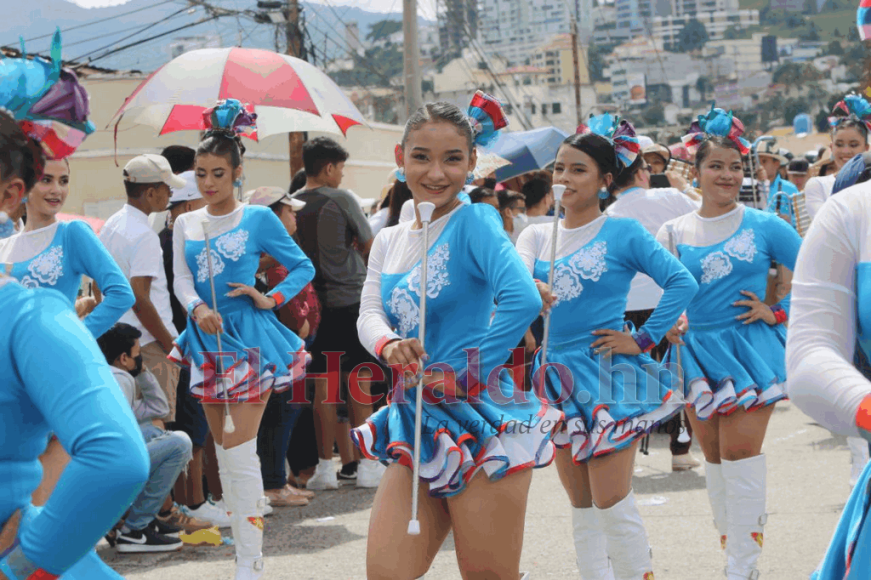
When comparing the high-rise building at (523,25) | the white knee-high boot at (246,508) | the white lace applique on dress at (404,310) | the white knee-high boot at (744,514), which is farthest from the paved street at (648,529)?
the high-rise building at (523,25)

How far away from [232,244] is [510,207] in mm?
4732

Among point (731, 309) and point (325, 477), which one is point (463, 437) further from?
point (325, 477)

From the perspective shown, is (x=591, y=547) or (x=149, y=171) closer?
(x=591, y=547)

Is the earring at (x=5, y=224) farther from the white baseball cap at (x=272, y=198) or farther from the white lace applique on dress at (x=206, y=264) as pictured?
the white baseball cap at (x=272, y=198)

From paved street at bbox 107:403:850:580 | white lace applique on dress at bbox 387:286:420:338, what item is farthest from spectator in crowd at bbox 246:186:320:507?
white lace applique on dress at bbox 387:286:420:338

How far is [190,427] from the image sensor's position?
25.0ft

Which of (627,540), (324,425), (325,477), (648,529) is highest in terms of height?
(627,540)

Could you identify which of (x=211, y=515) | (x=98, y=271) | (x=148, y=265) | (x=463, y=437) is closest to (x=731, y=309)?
(x=463, y=437)

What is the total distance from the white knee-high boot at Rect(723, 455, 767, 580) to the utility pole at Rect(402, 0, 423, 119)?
1370 centimetres

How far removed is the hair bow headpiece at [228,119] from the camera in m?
6.45

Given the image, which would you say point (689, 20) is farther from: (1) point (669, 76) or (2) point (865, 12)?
(2) point (865, 12)

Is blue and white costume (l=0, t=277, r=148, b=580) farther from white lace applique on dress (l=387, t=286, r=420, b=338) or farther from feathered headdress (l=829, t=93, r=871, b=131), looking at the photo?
feathered headdress (l=829, t=93, r=871, b=131)

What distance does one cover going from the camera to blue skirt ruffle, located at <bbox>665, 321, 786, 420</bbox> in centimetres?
555

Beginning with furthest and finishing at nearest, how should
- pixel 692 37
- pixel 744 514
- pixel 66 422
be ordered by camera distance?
pixel 692 37 → pixel 744 514 → pixel 66 422
